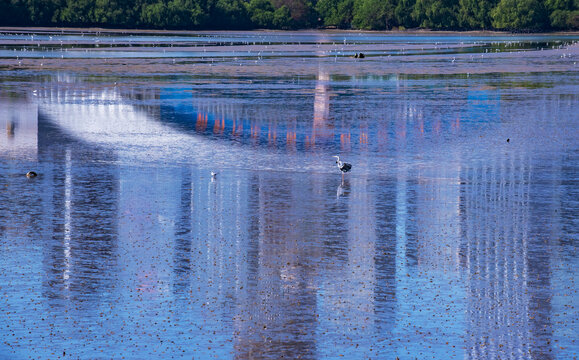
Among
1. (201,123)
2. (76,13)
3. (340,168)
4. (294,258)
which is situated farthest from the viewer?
(76,13)

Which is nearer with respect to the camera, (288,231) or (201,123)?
(288,231)

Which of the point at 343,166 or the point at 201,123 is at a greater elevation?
the point at 201,123

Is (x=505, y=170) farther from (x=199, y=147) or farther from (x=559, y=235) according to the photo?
(x=199, y=147)

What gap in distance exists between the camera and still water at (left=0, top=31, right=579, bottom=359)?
12.8 m

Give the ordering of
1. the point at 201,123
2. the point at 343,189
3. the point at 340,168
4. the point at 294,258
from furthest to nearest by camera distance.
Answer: the point at 201,123 → the point at 340,168 → the point at 343,189 → the point at 294,258

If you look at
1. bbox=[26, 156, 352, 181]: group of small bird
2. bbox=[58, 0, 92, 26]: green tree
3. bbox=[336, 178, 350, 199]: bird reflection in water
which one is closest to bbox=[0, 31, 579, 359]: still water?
bbox=[336, 178, 350, 199]: bird reflection in water

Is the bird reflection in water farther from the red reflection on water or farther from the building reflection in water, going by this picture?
the red reflection on water

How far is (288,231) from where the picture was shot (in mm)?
18484

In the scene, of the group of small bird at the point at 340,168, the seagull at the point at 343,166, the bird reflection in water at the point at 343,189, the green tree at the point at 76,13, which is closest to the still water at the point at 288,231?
the bird reflection in water at the point at 343,189

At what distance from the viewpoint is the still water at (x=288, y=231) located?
42.0 ft

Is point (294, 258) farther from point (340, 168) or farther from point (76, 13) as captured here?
point (76, 13)

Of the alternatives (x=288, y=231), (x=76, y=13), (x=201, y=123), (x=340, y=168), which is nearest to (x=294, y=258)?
(x=288, y=231)

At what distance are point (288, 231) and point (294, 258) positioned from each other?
2034mm

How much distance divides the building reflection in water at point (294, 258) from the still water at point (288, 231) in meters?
0.05
